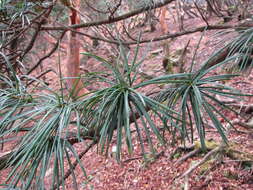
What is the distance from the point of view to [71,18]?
154 inches

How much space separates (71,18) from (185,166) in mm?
2913

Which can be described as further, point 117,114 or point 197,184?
point 197,184

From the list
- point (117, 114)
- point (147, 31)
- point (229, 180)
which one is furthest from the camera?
point (147, 31)

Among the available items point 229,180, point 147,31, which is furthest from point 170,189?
point 147,31

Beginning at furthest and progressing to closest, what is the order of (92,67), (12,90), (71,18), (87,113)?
1. (92,67)
2. (71,18)
3. (12,90)
4. (87,113)

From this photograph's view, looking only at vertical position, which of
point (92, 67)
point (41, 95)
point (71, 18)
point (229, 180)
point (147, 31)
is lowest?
point (229, 180)

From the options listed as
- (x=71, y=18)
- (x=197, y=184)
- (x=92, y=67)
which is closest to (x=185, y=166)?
(x=197, y=184)

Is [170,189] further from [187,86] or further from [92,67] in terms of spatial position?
[92,67]

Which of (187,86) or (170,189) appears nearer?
(187,86)

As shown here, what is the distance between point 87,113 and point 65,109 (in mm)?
63

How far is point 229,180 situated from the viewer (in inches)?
82.1

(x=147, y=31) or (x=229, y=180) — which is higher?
(x=147, y=31)

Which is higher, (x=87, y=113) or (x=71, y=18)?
(x=71, y=18)

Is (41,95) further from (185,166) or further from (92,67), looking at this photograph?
(92,67)
